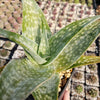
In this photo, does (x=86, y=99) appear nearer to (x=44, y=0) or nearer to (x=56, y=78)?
(x=56, y=78)

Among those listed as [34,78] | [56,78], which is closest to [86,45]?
[56,78]

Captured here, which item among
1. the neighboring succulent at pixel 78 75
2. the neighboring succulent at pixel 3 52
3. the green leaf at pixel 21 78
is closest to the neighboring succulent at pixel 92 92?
the neighboring succulent at pixel 78 75

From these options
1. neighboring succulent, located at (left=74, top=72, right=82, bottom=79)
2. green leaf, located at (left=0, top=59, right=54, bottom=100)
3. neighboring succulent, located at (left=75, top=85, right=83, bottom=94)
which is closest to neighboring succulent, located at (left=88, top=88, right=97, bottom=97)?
neighboring succulent, located at (left=75, top=85, right=83, bottom=94)

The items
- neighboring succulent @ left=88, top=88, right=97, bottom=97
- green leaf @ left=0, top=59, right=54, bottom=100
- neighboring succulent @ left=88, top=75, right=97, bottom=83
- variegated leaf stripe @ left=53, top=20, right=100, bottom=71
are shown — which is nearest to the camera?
green leaf @ left=0, top=59, right=54, bottom=100

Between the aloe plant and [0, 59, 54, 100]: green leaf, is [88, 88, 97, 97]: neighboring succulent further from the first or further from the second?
[0, 59, 54, 100]: green leaf

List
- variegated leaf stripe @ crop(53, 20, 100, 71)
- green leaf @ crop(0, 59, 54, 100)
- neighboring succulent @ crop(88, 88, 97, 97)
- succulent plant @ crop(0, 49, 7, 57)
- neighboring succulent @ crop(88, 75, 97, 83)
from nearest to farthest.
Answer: green leaf @ crop(0, 59, 54, 100) → variegated leaf stripe @ crop(53, 20, 100, 71) → neighboring succulent @ crop(88, 88, 97, 97) → neighboring succulent @ crop(88, 75, 97, 83) → succulent plant @ crop(0, 49, 7, 57)

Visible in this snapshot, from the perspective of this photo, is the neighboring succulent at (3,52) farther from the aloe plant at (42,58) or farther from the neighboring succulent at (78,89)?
the aloe plant at (42,58)
